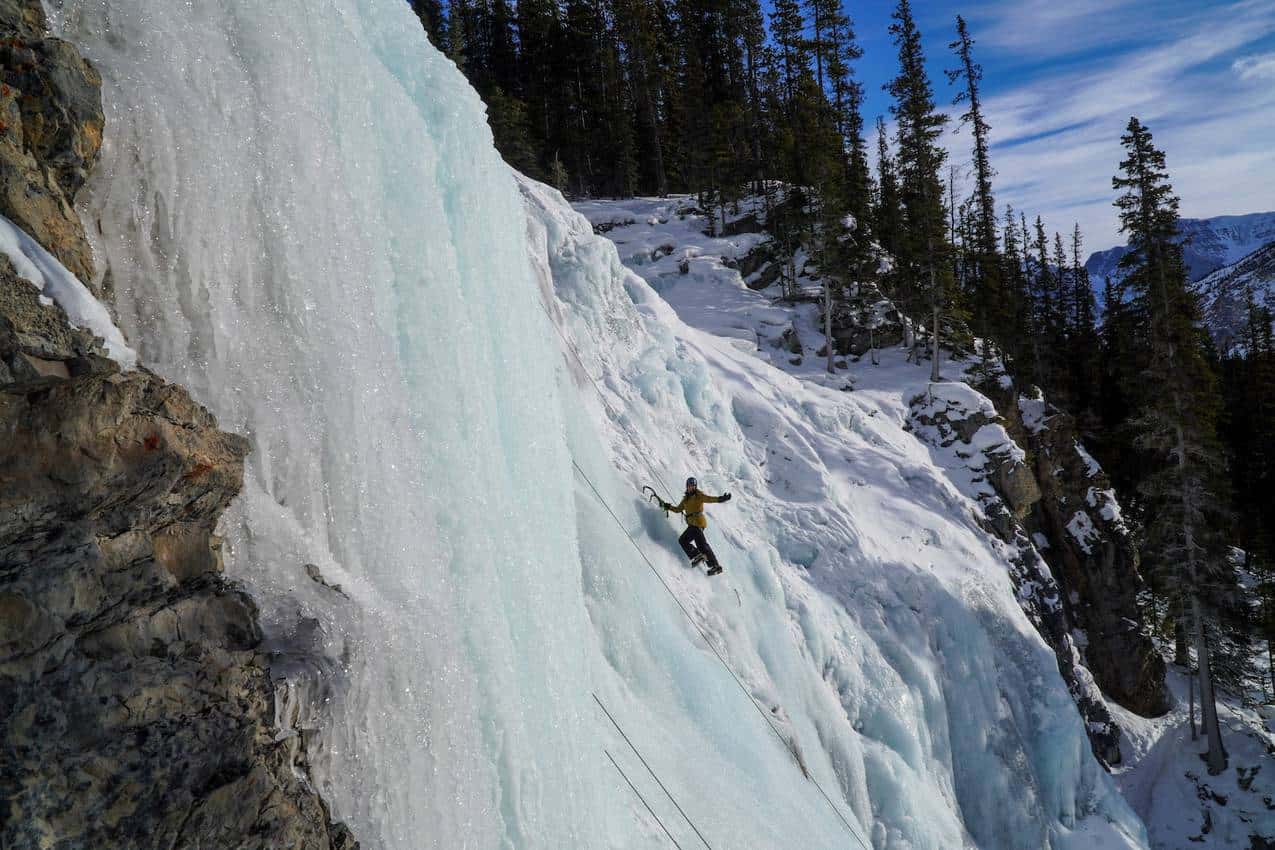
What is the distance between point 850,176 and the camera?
3231 cm

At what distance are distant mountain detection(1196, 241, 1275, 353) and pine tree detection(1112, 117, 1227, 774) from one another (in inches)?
2751

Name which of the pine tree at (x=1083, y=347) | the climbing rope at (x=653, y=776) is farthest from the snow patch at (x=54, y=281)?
the pine tree at (x=1083, y=347)

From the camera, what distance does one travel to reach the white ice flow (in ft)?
10.3

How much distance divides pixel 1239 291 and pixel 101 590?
423ft

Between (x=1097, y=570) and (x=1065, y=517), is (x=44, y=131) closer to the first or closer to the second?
(x=1065, y=517)

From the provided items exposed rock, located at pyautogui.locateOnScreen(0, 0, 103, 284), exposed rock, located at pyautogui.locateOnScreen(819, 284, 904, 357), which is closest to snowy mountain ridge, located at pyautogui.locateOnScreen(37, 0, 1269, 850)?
exposed rock, located at pyautogui.locateOnScreen(0, 0, 103, 284)

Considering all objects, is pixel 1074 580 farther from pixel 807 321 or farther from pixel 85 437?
pixel 85 437

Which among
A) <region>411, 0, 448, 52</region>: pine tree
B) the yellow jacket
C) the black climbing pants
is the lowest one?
the black climbing pants

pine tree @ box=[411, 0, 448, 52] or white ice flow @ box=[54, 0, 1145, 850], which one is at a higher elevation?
pine tree @ box=[411, 0, 448, 52]

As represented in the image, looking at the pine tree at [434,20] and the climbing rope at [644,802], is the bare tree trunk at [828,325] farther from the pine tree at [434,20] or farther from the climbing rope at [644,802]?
the pine tree at [434,20]

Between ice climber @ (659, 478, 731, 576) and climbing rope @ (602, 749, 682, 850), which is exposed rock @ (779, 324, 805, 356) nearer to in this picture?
ice climber @ (659, 478, 731, 576)

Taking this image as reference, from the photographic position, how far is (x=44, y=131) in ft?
9.16

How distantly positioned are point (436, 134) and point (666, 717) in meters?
5.32

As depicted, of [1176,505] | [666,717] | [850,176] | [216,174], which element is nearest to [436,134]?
[216,174]
